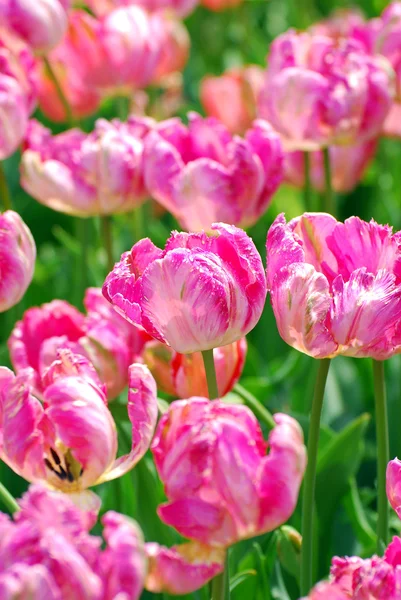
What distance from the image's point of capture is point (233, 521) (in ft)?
2.39

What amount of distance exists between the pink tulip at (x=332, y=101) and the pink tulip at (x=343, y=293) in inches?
24.2

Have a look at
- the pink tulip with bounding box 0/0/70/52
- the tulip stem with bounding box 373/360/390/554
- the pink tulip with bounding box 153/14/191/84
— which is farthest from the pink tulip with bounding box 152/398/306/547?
the pink tulip with bounding box 153/14/191/84

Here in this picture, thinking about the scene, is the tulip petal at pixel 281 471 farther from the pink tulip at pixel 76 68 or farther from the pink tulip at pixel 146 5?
the pink tulip at pixel 146 5

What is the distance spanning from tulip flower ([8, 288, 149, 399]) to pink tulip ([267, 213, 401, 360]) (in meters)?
0.29

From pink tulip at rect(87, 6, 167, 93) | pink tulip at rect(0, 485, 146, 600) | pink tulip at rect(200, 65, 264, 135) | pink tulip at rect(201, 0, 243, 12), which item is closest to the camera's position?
pink tulip at rect(0, 485, 146, 600)

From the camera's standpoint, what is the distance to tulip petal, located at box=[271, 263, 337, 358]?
2.73 feet

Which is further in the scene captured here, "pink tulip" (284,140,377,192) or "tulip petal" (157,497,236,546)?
"pink tulip" (284,140,377,192)

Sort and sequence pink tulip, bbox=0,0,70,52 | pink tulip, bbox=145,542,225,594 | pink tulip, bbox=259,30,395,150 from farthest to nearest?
1. pink tulip, bbox=0,0,70,52
2. pink tulip, bbox=259,30,395,150
3. pink tulip, bbox=145,542,225,594

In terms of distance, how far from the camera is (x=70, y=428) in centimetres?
84

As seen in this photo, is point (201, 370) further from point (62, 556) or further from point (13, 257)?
point (62, 556)

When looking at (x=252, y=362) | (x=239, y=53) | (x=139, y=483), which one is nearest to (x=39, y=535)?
(x=139, y=483)

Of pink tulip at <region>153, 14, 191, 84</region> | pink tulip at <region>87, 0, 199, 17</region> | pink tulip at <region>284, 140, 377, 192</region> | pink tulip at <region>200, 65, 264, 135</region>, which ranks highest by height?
pink tulip at <region>87, 0, 199, 17</region>

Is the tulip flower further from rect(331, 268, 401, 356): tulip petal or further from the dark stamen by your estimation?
rect(331, 268, 401, 356): tulip petal

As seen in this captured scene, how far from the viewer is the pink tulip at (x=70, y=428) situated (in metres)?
0.83
